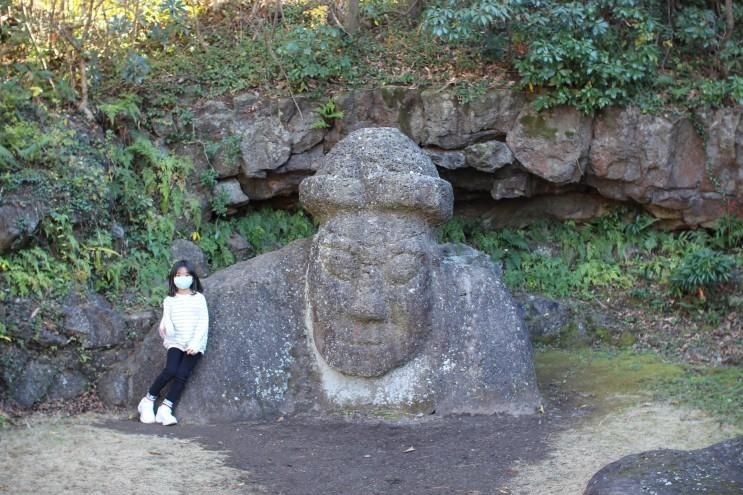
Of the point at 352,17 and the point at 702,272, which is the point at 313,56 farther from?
the point at 702,272

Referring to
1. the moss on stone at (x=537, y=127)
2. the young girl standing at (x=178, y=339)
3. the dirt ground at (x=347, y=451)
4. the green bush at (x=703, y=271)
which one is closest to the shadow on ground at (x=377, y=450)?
the dirt ground at (x=347, y=451)

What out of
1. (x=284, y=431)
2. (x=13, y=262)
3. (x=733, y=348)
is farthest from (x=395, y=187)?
(x=733, y=348)

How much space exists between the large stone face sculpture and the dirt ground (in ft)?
0.97

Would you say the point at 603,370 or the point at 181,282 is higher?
the point at 181,282

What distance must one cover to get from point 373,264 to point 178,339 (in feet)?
6.45

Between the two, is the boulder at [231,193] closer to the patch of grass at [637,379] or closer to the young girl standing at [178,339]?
the young girl standing at [178,339]

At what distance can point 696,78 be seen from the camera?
1272 cm

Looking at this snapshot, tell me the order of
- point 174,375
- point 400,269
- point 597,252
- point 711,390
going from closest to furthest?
point 174,375
point 400,269
point 711,390
point 597,252

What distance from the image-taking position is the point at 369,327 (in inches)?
350

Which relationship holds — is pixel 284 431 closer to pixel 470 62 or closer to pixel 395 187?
pixel 395 187

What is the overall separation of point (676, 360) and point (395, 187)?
4223 mm

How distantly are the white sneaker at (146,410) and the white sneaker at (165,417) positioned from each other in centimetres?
6

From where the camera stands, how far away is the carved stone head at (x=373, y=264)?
8.87m

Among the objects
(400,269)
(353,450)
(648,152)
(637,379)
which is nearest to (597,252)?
(648,152)
